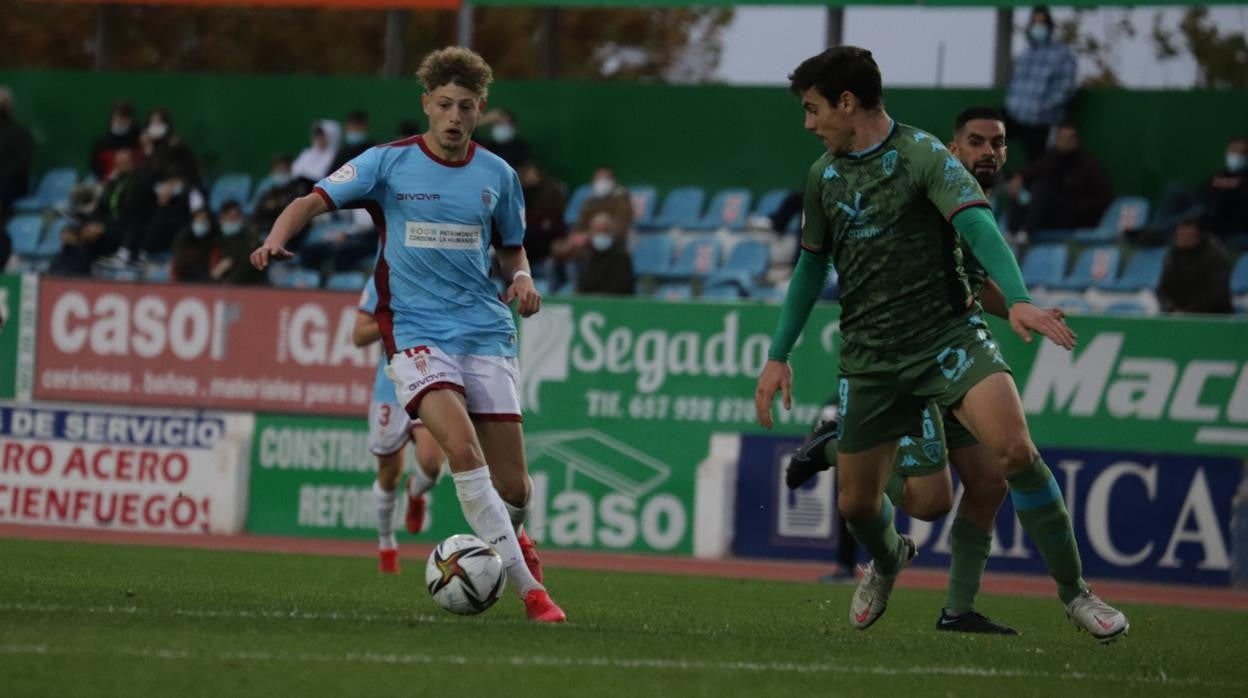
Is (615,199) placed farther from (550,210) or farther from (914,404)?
(914,404)

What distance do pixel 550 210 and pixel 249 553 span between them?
21.8 feet

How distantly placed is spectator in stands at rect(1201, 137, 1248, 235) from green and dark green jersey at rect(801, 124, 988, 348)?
11.5 meters

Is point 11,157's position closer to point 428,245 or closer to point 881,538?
point 428,245

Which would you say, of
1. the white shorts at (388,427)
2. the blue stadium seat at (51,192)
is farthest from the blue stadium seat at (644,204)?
the white shorts at (388,427)

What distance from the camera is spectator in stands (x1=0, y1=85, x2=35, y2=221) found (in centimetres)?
2375

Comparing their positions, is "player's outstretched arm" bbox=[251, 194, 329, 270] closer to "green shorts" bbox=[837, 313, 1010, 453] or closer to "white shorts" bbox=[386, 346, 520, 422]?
"white shorts" bbox=[386, 346, 520, 422]

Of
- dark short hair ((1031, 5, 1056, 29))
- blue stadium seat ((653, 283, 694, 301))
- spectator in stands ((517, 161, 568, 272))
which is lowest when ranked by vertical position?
blue stadium seat ((653, 283, 694, 301))

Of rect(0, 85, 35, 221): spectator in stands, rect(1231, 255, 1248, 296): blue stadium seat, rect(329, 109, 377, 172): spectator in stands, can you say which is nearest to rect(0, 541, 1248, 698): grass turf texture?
rect(1231, 255, 1248, 296): blue stadium seat

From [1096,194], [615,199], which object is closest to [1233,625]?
[1096,194]

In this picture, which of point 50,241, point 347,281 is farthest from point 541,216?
point 50,241

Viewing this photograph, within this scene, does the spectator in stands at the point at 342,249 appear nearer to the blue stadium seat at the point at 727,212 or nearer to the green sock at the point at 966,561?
the blue stadium seat at the point at 727,212

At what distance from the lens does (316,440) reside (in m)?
18.3

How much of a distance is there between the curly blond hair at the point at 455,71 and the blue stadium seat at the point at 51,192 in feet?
52.9

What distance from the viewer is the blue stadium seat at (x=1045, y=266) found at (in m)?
19.6
